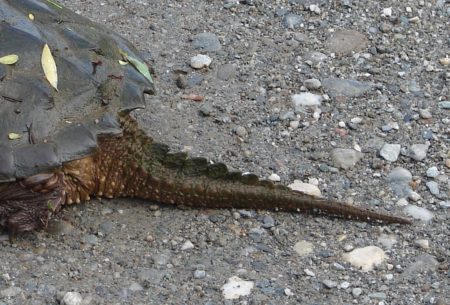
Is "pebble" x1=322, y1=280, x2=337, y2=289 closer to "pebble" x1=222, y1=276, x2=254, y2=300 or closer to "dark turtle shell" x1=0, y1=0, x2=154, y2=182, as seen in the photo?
"pebble" x1=222, y1=276, x2=254, y2=300

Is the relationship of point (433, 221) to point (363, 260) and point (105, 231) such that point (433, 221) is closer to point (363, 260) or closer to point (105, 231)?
point (363, 260)

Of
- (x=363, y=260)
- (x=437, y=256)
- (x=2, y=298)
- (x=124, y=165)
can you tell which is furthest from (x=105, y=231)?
(x=437, y=256)

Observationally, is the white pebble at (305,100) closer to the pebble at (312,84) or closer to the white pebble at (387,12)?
the pebble at (312,84)

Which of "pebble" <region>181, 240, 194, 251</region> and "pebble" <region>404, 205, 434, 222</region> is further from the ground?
"pebble" <region>404, 205, 434, 222</region>

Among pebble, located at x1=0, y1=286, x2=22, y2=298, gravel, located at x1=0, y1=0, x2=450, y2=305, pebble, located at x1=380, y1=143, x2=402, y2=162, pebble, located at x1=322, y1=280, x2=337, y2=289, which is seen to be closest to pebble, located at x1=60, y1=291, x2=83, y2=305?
gravel, located at x1=0, y1=0, x2=450, y2=305

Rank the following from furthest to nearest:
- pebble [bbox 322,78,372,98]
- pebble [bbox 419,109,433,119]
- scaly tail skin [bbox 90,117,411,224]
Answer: pebble [bbox 322,78,372,98] → pebble [bbox 419,109,433,119] → scaly tail skin [bbox 90,117,411,224]

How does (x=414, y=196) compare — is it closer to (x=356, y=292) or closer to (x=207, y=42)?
(x=356, y=292)
